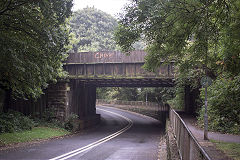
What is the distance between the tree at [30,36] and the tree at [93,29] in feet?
141

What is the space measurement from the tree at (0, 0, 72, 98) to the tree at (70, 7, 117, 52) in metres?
42.9

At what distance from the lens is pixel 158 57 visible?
1065cm

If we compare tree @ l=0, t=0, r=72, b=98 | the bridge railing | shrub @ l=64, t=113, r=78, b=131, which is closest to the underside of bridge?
shrub @ l=64, t=113, r=78, b=131

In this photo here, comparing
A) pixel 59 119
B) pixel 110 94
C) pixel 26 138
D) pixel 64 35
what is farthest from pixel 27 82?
pixel 110 94

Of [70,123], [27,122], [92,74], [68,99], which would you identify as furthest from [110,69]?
[27,122]

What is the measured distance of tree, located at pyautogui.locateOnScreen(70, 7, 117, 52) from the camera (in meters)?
59.6

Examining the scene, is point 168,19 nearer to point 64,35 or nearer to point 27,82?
point 64,35

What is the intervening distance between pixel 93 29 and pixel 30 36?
5439cm

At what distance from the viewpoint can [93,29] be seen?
64.3m

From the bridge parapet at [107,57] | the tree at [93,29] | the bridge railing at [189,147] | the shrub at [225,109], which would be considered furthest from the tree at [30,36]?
the tree at [93,29]

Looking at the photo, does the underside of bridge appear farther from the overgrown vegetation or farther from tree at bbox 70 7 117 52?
tree at bbox 70 7 117 52

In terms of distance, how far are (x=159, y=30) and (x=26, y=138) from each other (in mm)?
10924

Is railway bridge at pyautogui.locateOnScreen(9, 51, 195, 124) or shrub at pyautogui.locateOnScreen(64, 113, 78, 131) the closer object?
railway bridge at pyautogui.locateOnScreen(9, 51, 195, 124)

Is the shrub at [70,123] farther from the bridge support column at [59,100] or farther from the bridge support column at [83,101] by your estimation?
the bridge support column at [83,101]
